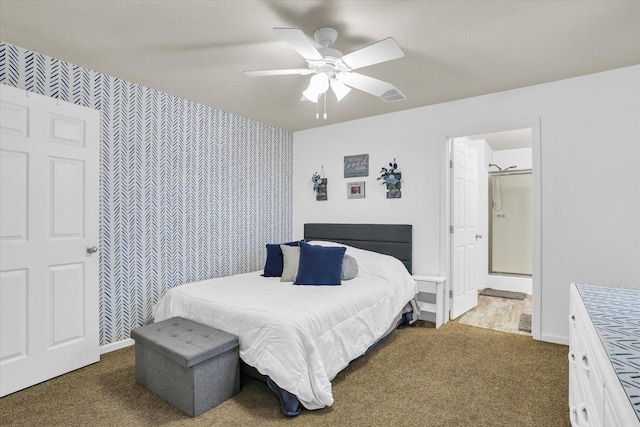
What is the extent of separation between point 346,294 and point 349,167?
206 centimetres

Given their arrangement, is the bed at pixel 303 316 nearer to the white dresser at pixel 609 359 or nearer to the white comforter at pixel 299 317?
the white comforter at pixel 299 317

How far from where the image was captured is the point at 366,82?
7.90 ft

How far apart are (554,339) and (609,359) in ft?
8.07

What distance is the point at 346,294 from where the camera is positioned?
8.91ft

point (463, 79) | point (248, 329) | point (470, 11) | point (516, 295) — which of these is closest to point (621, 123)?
point (463, 79)

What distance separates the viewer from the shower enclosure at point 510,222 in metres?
5.57

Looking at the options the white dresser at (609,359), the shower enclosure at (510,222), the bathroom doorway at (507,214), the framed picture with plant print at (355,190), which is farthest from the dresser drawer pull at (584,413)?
the shower enclosure at (510,222)

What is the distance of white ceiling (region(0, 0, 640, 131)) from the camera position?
1.97m

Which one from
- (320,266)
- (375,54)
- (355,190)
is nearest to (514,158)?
(355,190)

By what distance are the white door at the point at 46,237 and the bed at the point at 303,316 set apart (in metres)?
0.64

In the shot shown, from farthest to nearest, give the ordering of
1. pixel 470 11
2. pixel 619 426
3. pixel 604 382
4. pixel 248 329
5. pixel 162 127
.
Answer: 1. pixel 162 127
2. pixel 248 329
3. pixel 470 11
4. pixel 604 382
5. pixel 619 426

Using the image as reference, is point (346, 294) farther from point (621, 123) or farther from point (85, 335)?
point (621, 123)

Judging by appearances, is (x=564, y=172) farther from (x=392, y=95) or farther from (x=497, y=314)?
(x=497, y=314)

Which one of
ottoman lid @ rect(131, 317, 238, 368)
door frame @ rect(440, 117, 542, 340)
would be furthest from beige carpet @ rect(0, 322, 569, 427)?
door frame @ rect(440, 117, 542, 340)
